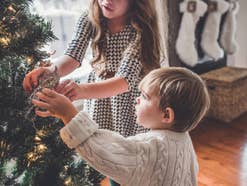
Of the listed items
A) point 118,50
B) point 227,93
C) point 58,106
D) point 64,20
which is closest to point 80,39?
point 118,50

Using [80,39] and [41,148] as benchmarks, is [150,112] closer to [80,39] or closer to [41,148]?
[41,148]

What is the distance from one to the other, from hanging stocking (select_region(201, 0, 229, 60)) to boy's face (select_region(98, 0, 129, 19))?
1814 millimetres

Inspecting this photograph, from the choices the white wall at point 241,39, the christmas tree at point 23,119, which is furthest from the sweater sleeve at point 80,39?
the white wall at point 241,39

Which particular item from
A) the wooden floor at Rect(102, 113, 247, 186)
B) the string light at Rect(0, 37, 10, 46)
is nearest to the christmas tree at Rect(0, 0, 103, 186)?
the string light at Rect(0, 37, 10, 46)

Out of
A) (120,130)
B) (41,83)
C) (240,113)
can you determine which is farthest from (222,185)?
(41,83)

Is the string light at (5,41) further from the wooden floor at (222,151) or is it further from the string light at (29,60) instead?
the wooden floor at (222,151)

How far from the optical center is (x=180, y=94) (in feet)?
2.37

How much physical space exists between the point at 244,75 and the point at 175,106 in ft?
6.92

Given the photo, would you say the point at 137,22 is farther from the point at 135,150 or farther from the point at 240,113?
the point at 240,113

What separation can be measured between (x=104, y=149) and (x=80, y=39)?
22.5 inches

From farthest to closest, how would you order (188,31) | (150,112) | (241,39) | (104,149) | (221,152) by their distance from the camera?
1. (241,39)
2. (188,31)
3. (221,152)
4. (150,112)
5. (104,149)

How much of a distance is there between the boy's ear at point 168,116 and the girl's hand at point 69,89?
0.25m

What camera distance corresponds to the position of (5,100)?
0.80 metres

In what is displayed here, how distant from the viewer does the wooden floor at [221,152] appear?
1825mm
